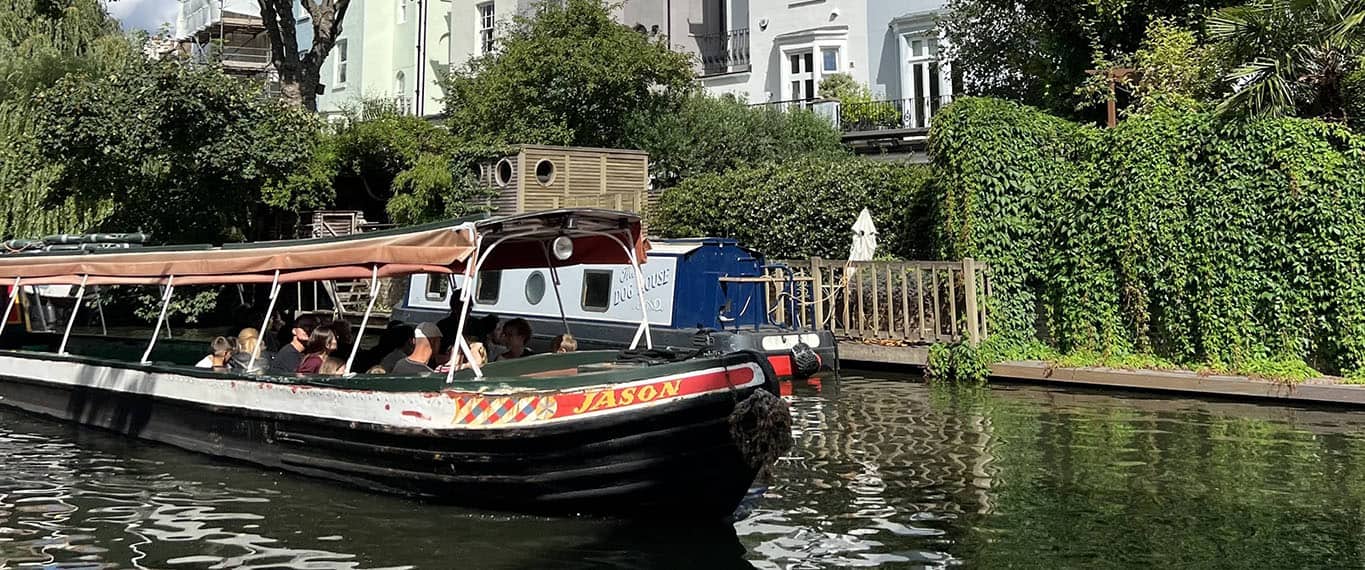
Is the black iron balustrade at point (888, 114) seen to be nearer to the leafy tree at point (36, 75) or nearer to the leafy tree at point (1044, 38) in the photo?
the leafy tree at point (1044, 38)

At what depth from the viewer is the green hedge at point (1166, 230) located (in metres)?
15.3

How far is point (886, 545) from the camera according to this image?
8.26 m

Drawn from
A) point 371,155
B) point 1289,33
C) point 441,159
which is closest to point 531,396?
point 1289,33

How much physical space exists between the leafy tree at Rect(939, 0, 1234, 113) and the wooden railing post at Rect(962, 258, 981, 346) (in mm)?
5586

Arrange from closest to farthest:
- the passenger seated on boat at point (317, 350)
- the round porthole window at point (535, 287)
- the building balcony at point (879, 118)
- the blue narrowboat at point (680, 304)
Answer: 1. the passenger seated on boat at point (317, 350)
2. the blue narrowboat at point (680, 304)
3. the round porthole window at point (535, 287)
4. the building balcony at point (879, 118)

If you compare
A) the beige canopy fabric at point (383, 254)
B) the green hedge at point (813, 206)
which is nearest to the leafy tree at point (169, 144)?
the green hedge at point (813, 206)

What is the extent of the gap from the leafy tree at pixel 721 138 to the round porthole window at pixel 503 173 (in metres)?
3.51

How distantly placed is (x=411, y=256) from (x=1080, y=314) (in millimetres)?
11251

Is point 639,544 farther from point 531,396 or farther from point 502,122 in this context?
point 502,122

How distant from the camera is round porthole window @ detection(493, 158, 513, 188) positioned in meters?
26.5

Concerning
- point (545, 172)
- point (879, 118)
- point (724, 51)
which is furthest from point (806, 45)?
point (545, 172)

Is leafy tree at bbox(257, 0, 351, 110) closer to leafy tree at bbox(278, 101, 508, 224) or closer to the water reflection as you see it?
leafy tree at bbox(278, 101, 508, 224)

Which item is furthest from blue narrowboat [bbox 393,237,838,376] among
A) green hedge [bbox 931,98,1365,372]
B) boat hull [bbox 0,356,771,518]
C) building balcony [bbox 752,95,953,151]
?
building balcony [bbox 752,95,953,151]

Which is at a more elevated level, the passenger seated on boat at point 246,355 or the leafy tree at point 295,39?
the leafy tree at point 295,39
